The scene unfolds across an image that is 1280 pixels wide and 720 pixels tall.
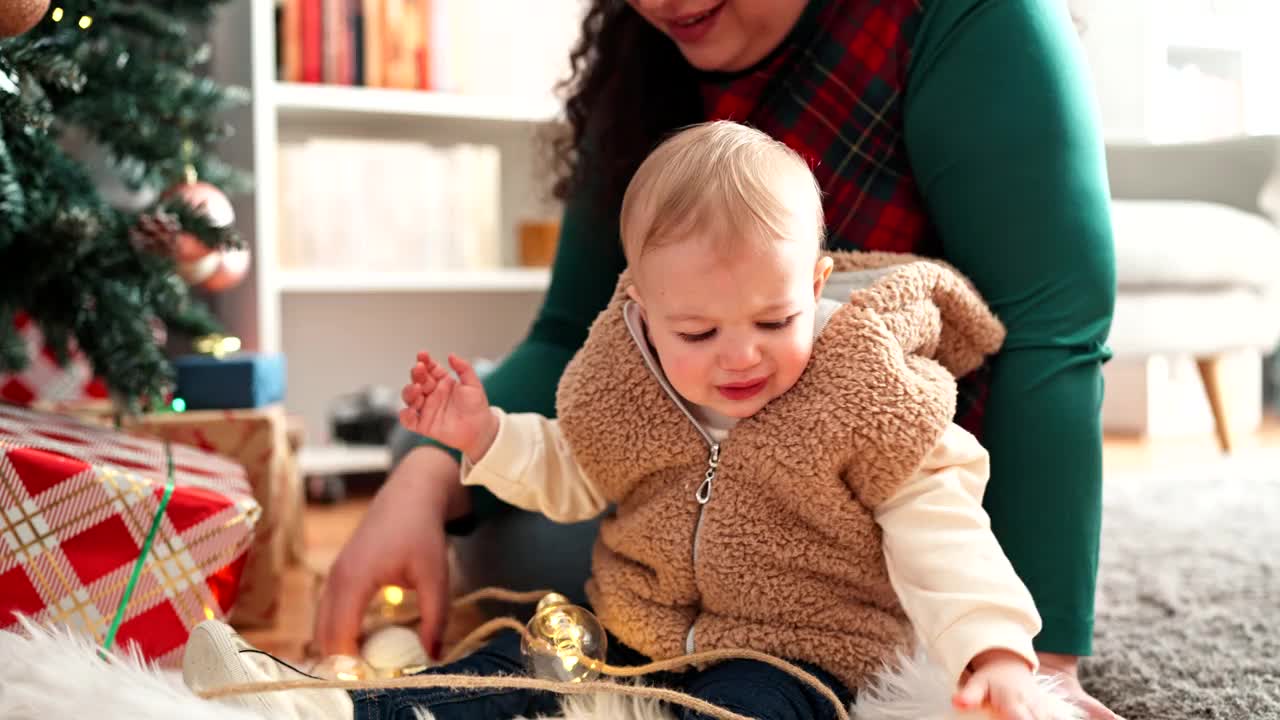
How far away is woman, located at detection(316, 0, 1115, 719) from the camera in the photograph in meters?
0.82

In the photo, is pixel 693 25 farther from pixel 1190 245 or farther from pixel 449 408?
pixel 1190 245

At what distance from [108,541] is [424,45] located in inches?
54.6

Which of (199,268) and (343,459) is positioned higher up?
(199,268)

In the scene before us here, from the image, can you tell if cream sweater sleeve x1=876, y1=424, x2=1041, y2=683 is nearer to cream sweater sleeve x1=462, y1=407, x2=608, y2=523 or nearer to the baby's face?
the baby's face

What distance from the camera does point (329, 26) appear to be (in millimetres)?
2004

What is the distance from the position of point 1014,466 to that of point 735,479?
0.69 ft

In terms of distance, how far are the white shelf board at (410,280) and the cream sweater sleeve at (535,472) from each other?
1216 mm

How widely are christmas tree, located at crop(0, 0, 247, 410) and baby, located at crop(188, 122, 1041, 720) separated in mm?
504

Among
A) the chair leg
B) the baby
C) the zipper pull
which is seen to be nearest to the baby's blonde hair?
the baby

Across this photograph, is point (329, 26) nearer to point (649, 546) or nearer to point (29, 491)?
point (29, 491)

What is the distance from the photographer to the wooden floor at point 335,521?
119 centimetres

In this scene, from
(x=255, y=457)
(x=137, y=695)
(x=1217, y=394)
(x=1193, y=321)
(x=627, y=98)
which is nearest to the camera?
(x=137, y=695)

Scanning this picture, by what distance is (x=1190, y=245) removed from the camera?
1900 mm

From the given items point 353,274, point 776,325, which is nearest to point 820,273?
point 776,325
